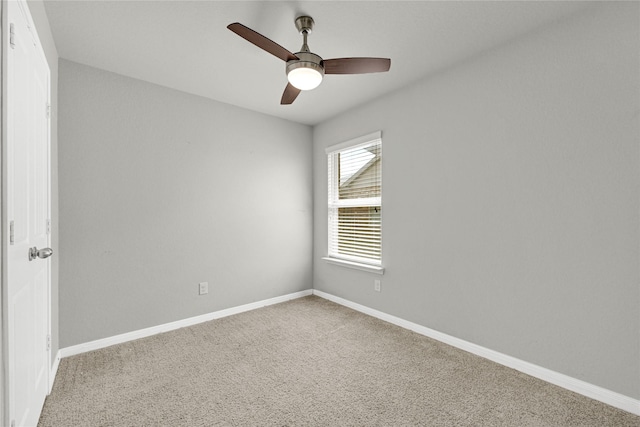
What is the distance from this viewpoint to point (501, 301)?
2318mm

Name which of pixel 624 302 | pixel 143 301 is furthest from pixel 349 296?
pixel 624 302

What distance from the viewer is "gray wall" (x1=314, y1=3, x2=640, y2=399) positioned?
1792mm

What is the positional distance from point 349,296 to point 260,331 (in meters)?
1.20

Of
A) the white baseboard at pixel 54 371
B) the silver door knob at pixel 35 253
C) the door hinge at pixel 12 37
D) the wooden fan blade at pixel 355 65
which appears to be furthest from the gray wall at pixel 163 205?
the wooden fan blade at pixel 355 65

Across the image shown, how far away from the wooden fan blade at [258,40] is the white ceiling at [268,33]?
29 centimetres

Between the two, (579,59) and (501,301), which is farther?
(501,301)

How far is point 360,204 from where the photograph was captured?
359 cm

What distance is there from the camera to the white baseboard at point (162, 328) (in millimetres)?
2498

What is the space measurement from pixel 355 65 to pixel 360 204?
1.82 m

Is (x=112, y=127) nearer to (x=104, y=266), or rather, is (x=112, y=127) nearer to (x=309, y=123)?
(x=104, y=266)

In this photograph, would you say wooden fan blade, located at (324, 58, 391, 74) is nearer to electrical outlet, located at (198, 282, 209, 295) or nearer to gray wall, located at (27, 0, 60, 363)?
gray wall, located at (27, 0, 60, 363)

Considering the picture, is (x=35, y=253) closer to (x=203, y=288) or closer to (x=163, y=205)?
(x=163, y=205)

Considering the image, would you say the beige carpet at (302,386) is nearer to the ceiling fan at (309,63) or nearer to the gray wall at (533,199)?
the gray wall at (533,199)

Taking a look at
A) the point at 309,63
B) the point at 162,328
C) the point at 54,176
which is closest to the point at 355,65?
the point at 309,63
